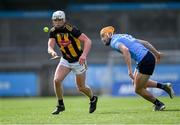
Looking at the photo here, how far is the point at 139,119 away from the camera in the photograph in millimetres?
12508

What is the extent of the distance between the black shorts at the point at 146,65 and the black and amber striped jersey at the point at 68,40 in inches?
58.7

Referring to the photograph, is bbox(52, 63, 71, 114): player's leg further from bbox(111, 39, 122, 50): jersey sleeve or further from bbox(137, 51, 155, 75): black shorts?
bbox(137, 51, 155, 75): black shorts

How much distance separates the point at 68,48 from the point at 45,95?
18624 mm

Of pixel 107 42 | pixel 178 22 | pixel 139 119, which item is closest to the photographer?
pixel 139 119

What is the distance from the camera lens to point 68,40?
14695 millimetres

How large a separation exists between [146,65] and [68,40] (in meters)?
1.86

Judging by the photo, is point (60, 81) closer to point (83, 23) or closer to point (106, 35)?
point (106, 35)

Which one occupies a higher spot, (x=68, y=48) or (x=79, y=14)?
(x=68, y=48)

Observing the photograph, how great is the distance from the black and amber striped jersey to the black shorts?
1.49 meters

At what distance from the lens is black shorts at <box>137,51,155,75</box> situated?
14312 mm

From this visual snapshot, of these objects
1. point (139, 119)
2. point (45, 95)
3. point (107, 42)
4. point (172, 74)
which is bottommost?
point (45, 95)

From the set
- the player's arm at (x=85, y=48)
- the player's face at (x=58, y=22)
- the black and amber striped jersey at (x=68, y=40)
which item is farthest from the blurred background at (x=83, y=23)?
the player's face at (x=58, y=22)

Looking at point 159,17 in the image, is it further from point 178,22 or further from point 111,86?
point 111,86

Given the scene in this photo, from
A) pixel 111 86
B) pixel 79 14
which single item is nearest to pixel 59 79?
pixel 111 86
